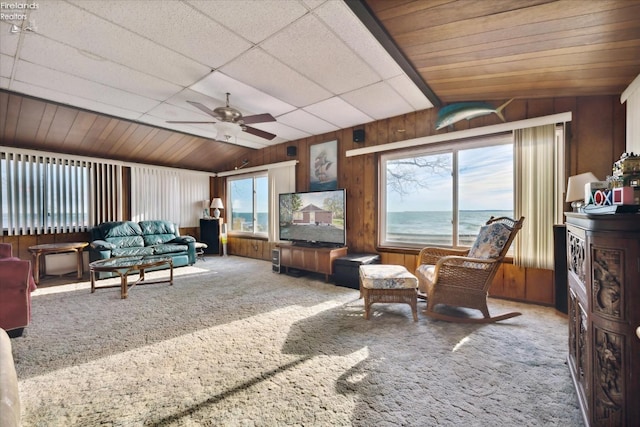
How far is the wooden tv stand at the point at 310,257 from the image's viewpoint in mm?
4027

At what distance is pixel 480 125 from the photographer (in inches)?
131

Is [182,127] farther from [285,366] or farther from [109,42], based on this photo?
[285,366]

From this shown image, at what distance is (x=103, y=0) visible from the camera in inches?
69.2

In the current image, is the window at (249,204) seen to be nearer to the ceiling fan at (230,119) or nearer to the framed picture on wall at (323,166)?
the framed picture on wall at (323,166)

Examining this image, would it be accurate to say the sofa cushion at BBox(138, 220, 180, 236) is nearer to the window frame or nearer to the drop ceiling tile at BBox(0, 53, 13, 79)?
the window frame

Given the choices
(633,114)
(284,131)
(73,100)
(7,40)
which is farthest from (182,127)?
(633,114)

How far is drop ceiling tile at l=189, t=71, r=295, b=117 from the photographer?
9.50 feet

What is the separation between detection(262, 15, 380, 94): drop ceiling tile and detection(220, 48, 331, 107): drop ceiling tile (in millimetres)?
102

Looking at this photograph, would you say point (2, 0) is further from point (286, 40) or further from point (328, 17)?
point (328, 17)

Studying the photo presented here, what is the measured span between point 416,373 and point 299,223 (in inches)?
126

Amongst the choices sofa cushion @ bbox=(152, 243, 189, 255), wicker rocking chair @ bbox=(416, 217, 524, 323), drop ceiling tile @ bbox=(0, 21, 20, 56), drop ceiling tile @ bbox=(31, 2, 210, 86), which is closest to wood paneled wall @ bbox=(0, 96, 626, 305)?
wicker rocking chair @ bbox=(416, 217, 524, 323)

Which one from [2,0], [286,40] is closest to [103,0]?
[2,0]

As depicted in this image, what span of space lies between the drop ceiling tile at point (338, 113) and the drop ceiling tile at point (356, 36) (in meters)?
0.90

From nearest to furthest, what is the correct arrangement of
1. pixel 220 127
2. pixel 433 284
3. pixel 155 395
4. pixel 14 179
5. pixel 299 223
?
pixel 155 395 → pixel 433 284 → pixel 220 127 → pixel 14 179 → pixel 299 223
